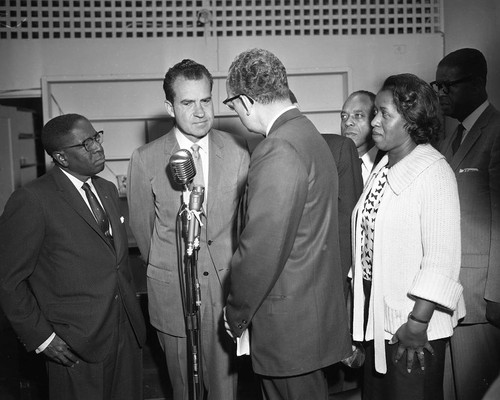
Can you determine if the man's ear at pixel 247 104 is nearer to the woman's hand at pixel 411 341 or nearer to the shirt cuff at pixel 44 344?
the woman's hand at pixel 411 341

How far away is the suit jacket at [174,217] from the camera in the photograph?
7.99 feet

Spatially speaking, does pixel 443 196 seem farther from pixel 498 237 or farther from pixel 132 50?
pixel 132 50

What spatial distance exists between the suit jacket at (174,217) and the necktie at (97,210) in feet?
0.81

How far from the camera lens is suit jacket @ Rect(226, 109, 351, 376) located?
1.77 metres

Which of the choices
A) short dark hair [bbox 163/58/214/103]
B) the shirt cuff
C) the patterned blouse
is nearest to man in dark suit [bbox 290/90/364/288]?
the patterned blouse

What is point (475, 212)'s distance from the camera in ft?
7.52

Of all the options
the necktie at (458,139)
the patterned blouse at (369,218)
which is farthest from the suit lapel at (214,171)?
the necktie at (458,139)

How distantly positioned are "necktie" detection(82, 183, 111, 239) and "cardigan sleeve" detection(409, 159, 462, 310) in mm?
1269

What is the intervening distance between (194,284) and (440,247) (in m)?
0.86

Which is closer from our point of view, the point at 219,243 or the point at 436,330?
the point at 436,330

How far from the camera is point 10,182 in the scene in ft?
12.8

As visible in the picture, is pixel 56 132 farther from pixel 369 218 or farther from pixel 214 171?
pixel 369 218

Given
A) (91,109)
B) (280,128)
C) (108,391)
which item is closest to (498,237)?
(280,128)

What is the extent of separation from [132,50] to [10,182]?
1.29m
